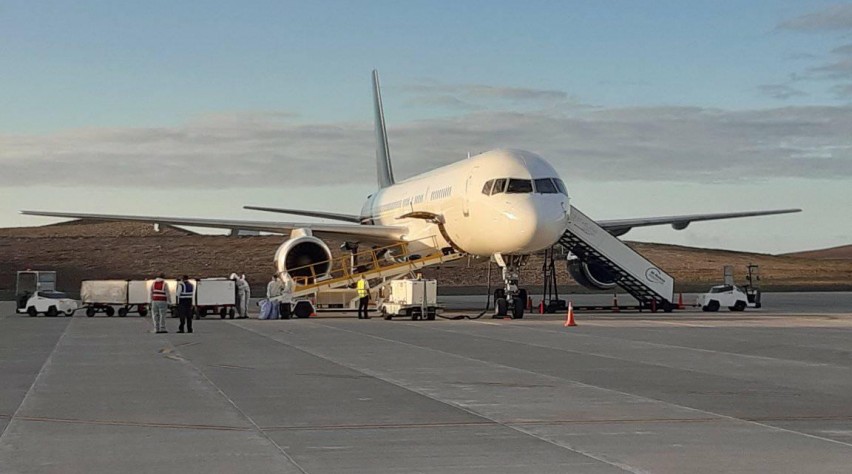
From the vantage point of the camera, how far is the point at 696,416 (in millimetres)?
12141

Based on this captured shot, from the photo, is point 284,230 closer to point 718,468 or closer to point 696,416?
point 696,416

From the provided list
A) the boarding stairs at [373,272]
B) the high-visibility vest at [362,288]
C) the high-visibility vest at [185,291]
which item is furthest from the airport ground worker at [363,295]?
the high-visibility vest at [185,291]

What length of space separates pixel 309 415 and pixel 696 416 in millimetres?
3900

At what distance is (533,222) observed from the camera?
32.5 m

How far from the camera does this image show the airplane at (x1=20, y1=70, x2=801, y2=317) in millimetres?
33062

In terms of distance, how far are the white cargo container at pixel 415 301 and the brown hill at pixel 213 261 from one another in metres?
53.7

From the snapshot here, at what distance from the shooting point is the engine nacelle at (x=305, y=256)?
38062 millimetres

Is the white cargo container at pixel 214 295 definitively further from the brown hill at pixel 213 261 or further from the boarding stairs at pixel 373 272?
the brown hill at pixel 213 261

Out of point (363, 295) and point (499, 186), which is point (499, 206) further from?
point (363, 295)

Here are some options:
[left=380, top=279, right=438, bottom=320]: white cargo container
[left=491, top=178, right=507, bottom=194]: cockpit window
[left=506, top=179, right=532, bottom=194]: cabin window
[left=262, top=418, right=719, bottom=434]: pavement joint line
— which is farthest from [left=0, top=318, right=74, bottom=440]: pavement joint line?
[left=506, top=179, right=532, bottom=194]: cabin window

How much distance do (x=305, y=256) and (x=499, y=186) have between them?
8.15m

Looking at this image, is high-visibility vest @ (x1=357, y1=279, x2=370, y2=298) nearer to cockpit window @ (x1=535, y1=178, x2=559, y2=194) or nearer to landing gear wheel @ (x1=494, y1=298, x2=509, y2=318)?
landing gear wheel @ (x1=494, y1=298, x2=509, y2=318)

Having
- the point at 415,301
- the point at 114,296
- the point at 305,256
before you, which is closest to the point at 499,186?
the point at 415,301

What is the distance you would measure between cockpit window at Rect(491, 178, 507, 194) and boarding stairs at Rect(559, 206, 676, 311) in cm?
→ 732
